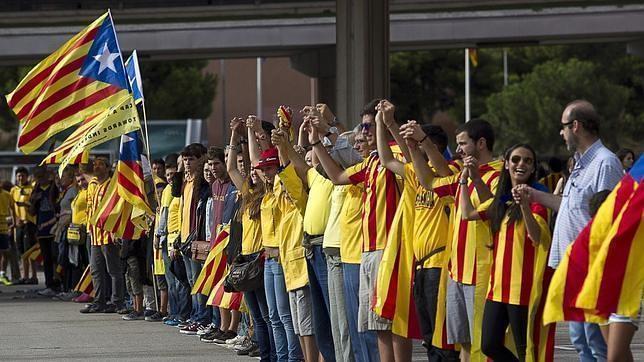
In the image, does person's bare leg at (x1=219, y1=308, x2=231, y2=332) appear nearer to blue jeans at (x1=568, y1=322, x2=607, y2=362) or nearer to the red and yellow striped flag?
the red and yellow striped flag

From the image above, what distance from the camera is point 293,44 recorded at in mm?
29250

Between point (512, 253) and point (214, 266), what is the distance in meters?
6.58

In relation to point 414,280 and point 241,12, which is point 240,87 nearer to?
point 241,12

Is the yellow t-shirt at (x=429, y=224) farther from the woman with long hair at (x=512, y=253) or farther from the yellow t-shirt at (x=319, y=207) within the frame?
the yellow t-shirt at (x=319, y=207)

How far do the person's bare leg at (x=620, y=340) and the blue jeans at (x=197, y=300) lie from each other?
917 centimetres

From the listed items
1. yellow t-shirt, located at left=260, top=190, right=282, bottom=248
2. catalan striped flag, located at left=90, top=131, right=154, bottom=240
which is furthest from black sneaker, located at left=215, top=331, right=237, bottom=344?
yellow t-shirt, located at left=260, top=190, right=282, bottom=248

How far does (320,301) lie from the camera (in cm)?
1129

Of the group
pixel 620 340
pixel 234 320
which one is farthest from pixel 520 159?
pixel 234 320

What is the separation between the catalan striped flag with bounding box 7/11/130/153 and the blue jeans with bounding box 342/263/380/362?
7.57 meters

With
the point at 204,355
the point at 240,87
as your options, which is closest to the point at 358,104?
the point at 204,355

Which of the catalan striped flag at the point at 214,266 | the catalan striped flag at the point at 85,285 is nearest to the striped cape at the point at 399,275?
the catalan striped flag at the point at 214,266

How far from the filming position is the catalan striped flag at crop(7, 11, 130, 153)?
57.6 ft

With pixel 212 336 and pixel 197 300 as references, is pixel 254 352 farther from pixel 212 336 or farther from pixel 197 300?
pixel 197 300

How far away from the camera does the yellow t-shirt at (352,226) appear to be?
10.5 metres
